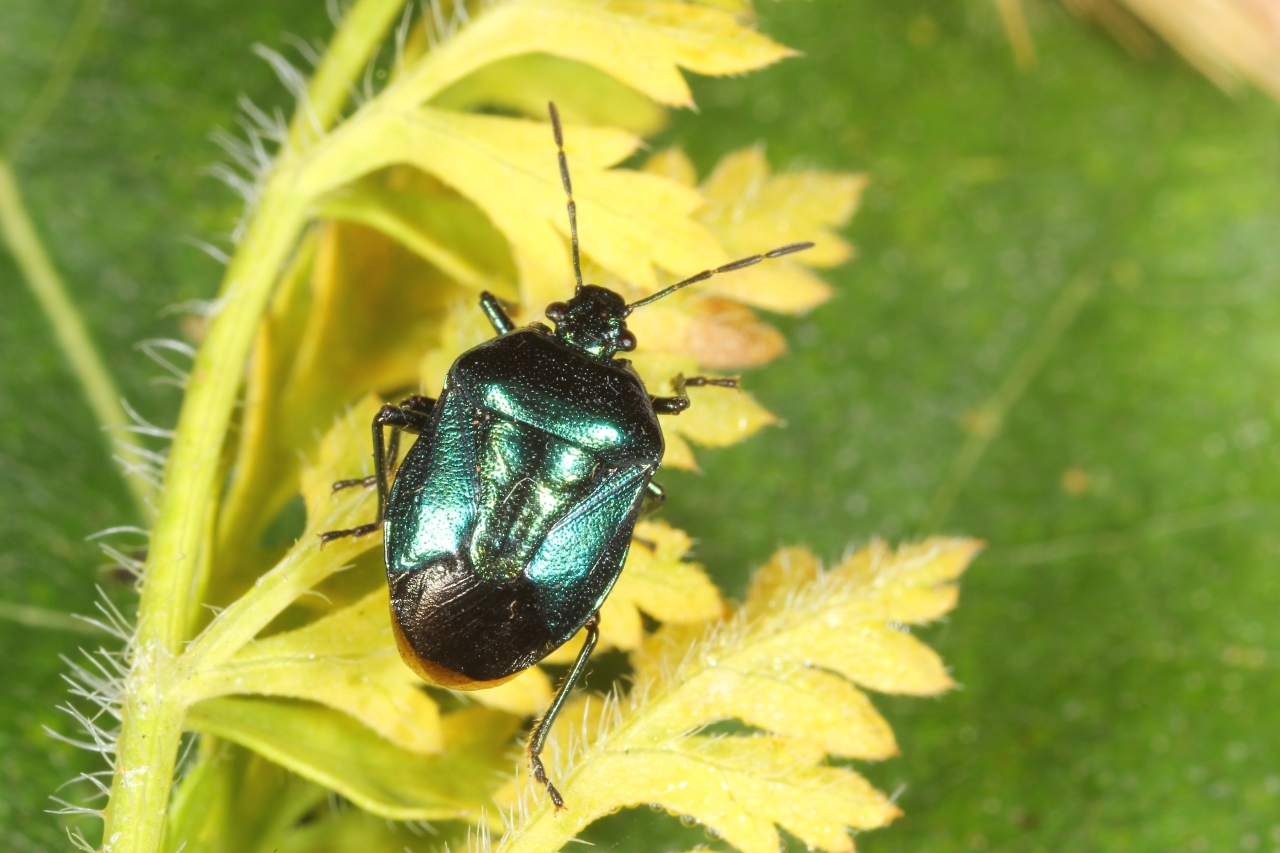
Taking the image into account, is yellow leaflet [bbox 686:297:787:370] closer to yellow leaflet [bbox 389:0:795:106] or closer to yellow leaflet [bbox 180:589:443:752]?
yellow leaflet [bbox 389:0:795:106]

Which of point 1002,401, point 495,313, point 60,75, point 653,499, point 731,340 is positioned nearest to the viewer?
point 731,340

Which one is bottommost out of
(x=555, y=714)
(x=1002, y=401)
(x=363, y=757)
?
(x=1002, y=401)

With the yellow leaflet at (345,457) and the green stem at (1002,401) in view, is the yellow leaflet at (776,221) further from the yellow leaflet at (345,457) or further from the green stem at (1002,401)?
the green stem at (1002,401)

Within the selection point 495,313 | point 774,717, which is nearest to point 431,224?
point 495,313

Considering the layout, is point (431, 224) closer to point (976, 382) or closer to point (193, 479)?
point (193, 479)

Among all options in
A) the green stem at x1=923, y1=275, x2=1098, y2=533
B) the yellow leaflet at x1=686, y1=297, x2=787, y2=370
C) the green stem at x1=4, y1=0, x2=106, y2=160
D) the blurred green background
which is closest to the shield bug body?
the yellow leaflet at x1=686, y1=297, x2=787, y2=370

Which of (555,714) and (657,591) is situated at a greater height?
(657,591)
